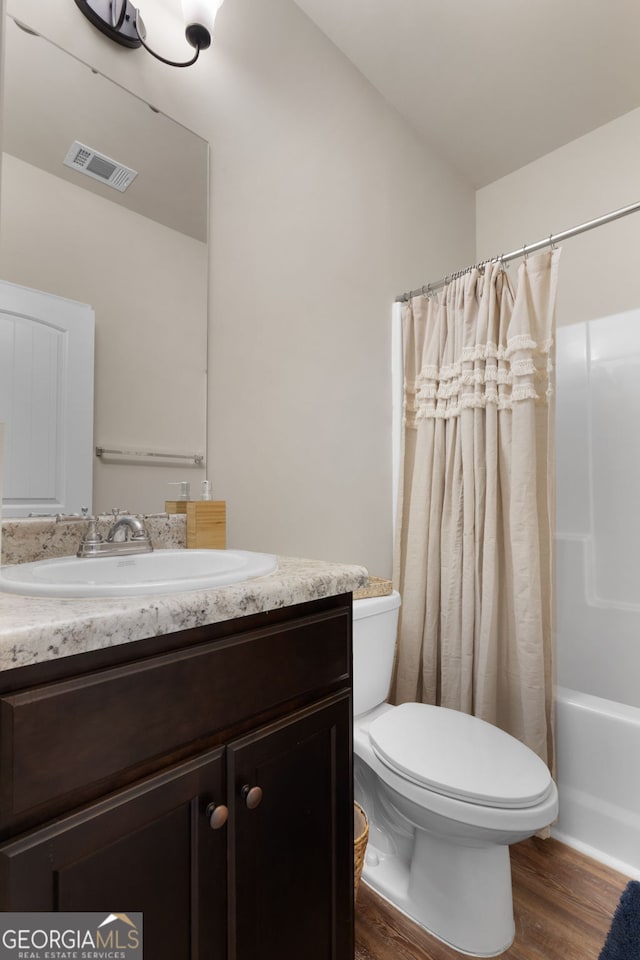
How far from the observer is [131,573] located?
99cm

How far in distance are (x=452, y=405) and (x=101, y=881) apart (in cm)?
162

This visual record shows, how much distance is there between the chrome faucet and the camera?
104 cm

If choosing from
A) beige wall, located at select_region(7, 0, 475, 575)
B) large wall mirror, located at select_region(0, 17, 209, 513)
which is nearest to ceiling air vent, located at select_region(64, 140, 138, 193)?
large wall mirror, located at select_region(0, 17, 209, 513)

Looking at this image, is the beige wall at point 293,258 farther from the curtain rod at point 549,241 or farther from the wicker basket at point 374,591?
the wicker basket at point 374,591

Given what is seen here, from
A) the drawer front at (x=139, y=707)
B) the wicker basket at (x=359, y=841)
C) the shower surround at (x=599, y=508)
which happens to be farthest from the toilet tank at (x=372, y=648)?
the shower surround at (x=599, y=508)

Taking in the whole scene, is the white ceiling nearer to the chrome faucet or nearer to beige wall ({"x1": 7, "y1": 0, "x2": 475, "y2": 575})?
beige wall ({"x1": 7, "y1": 0, "x2": 475, "y2": 575})

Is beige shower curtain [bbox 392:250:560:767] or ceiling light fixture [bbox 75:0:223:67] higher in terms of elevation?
ceiling light fixture [bbox 75:0:223:67]

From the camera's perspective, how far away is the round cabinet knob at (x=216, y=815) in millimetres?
664

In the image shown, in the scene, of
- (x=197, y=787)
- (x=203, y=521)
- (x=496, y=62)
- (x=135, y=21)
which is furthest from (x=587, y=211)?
(x=197, y=787)

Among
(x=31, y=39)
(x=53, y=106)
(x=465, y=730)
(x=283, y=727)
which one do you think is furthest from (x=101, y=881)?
(x=31, y=39)

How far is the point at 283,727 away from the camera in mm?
768

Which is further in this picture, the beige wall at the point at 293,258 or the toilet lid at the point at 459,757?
the beige wall at the point at 293,258

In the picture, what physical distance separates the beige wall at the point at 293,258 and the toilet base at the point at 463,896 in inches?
34.6

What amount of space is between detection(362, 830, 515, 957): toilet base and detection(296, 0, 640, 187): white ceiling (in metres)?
2.49
